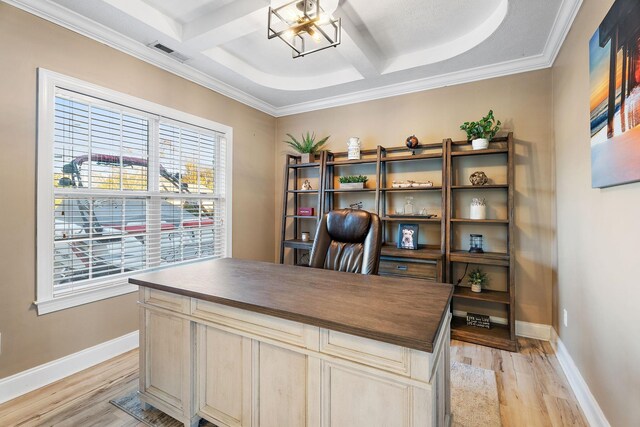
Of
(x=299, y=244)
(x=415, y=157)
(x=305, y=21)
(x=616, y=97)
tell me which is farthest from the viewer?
(x=299, y=244)

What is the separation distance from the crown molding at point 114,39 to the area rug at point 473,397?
3.64 metres

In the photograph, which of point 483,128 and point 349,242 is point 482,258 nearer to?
point 483,128

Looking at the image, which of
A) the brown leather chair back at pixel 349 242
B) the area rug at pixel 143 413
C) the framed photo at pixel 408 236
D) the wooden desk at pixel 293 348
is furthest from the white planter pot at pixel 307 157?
the area rug at pixel 143 413

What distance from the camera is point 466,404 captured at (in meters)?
1.86

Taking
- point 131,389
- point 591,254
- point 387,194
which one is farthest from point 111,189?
point 591,254

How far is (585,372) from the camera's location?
1.84 m

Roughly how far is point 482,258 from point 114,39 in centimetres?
370

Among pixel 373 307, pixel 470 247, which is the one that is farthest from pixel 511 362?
pixel 373 307

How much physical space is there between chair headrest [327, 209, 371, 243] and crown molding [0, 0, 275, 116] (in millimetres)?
2134

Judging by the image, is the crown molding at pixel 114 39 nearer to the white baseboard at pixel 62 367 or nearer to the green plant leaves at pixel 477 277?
the white baseboard at pixel 62 367

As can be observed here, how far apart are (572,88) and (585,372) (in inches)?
77.8

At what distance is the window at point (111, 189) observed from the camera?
6.79 feet

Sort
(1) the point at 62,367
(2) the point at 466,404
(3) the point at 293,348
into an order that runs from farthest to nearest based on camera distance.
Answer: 1. (1) the point at 62,367
2. (2) the point at 466,404
3. (3) the point at 293,348

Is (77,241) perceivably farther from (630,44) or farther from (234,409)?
(630,44)
